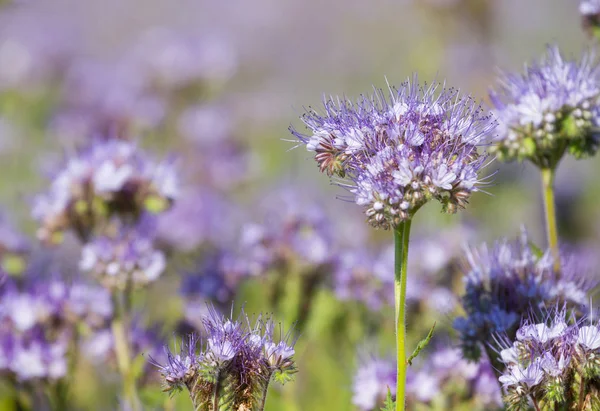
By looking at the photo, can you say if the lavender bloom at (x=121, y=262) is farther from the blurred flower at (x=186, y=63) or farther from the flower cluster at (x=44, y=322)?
the blurred flower at (x=186, y=63)

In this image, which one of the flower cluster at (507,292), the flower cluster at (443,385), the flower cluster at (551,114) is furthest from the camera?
the flower cluster at (443,385)

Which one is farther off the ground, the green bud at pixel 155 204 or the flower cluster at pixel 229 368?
the green bud at pixel 155 204

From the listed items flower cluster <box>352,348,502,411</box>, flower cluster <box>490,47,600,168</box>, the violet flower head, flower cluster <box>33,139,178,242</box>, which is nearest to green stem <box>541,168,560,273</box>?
flower cluster <box>490,47,600,168</box>

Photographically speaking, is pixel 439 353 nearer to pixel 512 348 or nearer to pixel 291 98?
pixel 512 348

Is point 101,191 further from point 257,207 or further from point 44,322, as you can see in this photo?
point 257,207

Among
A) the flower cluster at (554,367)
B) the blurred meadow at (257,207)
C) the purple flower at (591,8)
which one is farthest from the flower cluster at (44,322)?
the purple flower at (591,8)
